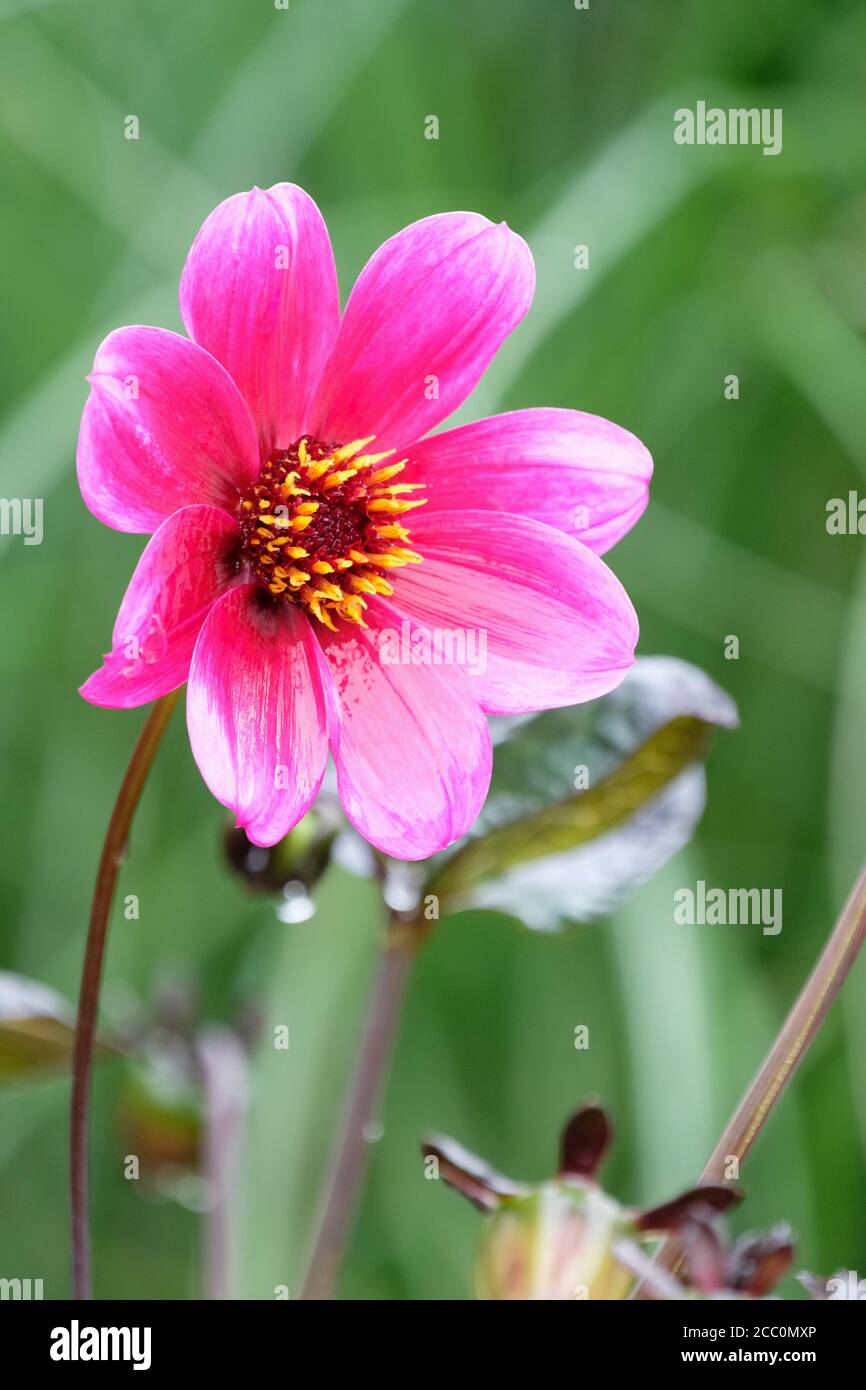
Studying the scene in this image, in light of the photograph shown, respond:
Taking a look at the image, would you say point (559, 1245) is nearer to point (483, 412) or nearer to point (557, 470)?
point (557, 470)

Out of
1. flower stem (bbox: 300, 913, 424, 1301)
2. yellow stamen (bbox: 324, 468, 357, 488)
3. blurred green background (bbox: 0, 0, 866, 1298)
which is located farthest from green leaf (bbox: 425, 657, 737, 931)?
blurred green background (bbox: 0, 0, 866, 1298)

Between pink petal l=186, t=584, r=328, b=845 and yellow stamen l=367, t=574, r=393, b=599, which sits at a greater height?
yellow stamen l=367, t=574, r=393, b=599

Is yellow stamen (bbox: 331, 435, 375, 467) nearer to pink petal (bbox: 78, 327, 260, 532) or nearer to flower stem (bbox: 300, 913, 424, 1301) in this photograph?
pink petal (bbox: 78, 327, 260, 532)

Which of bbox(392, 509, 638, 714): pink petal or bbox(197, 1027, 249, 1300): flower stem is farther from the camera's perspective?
bbox(197, 1027, 249, 1300): flower stem

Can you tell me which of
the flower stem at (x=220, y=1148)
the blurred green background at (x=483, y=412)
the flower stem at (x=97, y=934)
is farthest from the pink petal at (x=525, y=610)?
the blurred green background at (x=483, y=412)

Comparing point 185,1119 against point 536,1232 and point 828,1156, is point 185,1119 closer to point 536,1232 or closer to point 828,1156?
point 536,1232
